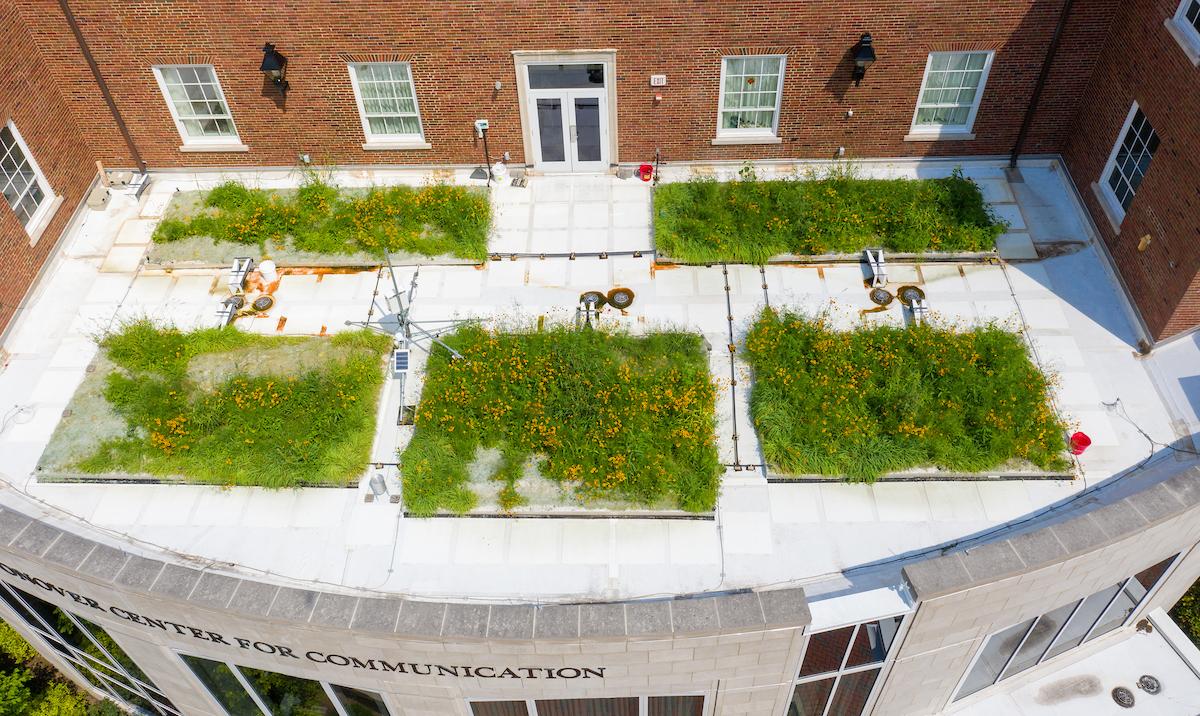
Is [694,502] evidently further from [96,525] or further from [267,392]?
[96,525]

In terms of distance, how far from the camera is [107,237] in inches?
736

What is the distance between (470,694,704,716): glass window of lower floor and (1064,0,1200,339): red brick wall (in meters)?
10.7

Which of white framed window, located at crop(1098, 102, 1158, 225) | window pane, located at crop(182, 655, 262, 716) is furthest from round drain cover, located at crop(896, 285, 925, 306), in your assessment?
window pane, located at crop(182, 655, 262, 716)

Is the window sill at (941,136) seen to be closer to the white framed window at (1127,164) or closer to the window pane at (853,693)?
the white framed window at (1127,164)

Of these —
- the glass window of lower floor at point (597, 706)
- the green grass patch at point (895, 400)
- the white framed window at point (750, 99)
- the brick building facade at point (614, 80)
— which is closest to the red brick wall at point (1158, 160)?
the brick building facade at point (614, 80)

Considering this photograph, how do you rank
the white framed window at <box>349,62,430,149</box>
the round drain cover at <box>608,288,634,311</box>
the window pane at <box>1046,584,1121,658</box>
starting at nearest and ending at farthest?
the window pane at <box>1046,584,1121,658</box> < the round drain cover at <box>608,288,634,311</box> < the white framed window at <box>349,62,430,149</box>

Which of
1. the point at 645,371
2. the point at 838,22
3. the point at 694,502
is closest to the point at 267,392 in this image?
the point at 645,371

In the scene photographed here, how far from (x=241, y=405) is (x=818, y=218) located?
1156 centimetres

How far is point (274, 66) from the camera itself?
1741 cm

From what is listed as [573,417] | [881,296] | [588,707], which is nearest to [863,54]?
[881,296]

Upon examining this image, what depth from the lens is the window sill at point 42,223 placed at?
17.6m

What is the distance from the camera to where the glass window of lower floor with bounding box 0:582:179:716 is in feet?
48.7

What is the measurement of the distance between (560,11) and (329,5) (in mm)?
4430

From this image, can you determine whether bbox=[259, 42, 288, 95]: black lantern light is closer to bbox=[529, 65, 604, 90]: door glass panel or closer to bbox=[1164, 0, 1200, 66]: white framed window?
bbox=[529, 65, 604, 90]: door glass panel
